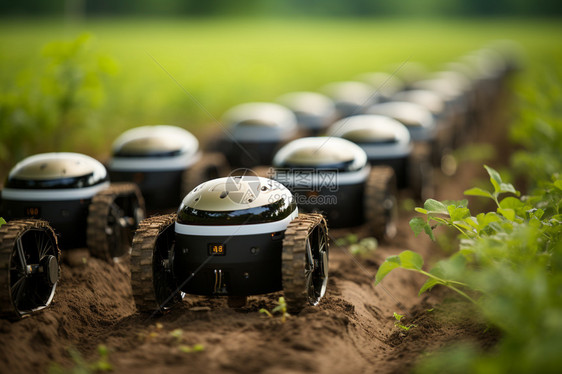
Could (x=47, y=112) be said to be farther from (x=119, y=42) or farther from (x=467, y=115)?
(x=119, y=42)

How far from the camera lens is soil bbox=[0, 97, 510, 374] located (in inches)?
153

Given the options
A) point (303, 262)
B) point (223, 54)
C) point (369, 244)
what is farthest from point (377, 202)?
point (223, 54)

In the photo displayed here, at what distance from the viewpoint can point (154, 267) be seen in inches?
183

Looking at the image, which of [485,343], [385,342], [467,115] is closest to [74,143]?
[385,342]

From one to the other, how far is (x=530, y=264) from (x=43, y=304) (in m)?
3.62

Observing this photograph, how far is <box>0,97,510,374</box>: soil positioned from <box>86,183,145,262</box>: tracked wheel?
194mm

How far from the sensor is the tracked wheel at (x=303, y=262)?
4.42 m

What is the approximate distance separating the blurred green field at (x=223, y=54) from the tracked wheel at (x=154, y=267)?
317 centimetres

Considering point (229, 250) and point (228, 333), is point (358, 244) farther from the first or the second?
point (228, 333)

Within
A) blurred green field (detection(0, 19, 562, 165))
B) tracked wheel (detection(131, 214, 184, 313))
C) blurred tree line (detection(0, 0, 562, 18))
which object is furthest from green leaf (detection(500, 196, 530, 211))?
blurred tree line (detection(0, 0, 562, 18))

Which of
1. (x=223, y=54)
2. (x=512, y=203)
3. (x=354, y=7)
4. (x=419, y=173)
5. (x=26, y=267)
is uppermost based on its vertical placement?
(x=354, y=7)

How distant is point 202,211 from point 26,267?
1377mm

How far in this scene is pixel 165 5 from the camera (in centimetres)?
6366

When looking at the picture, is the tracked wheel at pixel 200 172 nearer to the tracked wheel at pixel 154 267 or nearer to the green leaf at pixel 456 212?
the tracked wheel at pixel 154 267
